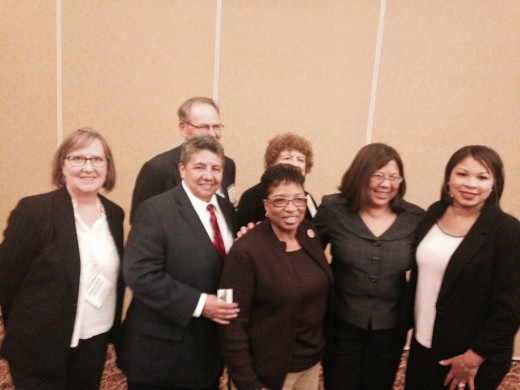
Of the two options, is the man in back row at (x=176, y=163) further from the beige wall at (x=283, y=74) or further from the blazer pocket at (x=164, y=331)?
the beige wall at (x=283, y=74)

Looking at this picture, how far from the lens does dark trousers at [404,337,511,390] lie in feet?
6.29

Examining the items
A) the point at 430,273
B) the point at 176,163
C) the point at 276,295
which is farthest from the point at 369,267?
the point at 176,163

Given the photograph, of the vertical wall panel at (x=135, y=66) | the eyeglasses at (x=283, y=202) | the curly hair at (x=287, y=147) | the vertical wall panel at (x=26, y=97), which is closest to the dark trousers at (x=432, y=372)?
the eyeglasses at (x=283, y=202)

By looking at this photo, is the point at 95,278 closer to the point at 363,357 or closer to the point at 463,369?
the point at 363,357

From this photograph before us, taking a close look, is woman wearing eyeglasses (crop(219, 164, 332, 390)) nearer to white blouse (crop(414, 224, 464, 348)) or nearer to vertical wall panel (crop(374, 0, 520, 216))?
white blouse (crop(414, 224, 464, 348))

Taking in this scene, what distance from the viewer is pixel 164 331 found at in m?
1.76

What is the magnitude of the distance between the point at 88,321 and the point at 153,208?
623mm

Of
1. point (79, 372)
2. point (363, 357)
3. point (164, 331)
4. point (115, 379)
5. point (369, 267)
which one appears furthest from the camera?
point (115, 379)

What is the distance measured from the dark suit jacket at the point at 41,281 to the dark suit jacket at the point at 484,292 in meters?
1.68

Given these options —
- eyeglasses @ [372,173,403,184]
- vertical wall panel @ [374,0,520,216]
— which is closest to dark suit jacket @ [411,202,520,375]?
eyeglasses @ [372,173,403,184]

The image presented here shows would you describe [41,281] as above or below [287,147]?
below

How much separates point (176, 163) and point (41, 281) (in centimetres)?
98

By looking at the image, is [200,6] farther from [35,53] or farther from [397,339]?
[397,339]

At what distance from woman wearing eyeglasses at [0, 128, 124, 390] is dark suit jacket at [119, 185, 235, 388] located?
0.19 meters
